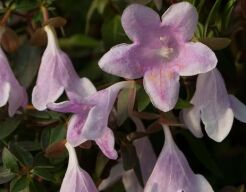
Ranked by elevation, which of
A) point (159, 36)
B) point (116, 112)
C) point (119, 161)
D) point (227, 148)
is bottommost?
point (227, 148)

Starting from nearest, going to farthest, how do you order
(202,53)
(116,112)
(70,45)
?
1. (202,53)
2. (116,112)
3. (70,45)

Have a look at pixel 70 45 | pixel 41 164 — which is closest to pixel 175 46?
pixel 41 164

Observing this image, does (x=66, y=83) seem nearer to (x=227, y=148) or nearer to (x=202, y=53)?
(x=202, y=53)

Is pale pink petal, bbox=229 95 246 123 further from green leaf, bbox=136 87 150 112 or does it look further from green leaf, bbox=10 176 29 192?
green leaf, bbox=10 176 29 192

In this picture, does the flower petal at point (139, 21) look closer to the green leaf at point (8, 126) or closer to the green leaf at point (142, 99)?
the green leaf at point (142, 99)

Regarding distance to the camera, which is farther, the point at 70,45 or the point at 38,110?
the point at 70,45

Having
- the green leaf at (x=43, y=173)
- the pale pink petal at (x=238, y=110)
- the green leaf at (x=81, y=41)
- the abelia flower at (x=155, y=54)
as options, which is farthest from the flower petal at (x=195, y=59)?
the green leaf at (x=81, y=41)

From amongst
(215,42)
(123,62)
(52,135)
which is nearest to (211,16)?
(215,42)
